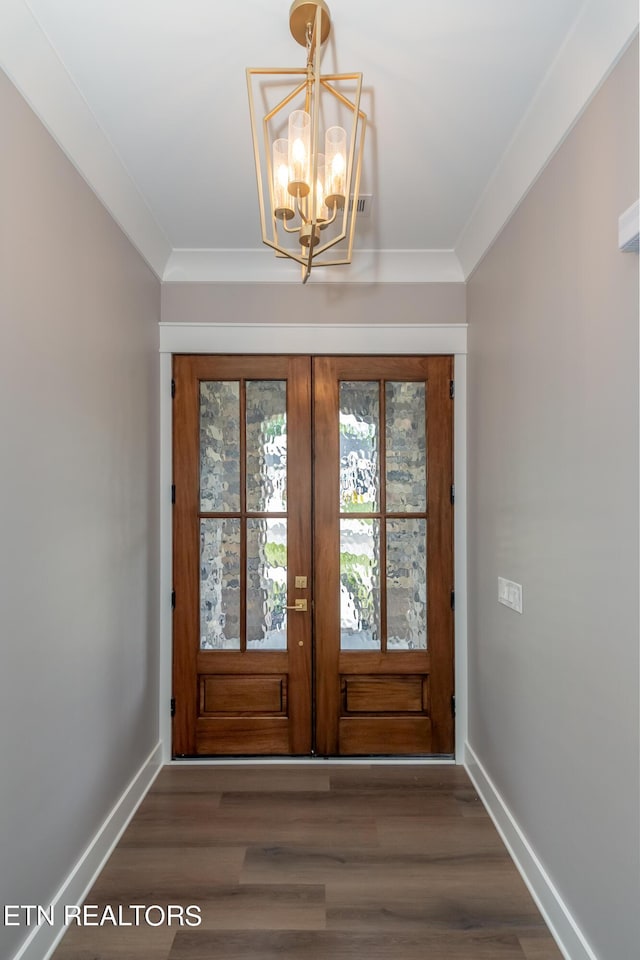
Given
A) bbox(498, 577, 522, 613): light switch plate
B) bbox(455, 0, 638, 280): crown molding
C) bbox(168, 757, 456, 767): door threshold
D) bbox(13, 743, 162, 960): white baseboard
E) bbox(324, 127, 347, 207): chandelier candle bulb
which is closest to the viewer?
bbox(455, 0, 638, 280): crown molding

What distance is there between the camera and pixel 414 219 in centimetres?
262

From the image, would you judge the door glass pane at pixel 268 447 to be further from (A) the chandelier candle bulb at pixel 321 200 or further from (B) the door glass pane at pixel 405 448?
(A) the chandelier candle bulb at pixel 321 200

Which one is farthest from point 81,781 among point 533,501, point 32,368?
point 533,501

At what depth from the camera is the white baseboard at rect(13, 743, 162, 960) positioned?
1.67 meters

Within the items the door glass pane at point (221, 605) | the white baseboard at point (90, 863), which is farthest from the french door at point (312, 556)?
the white baseboard at point (90, 863)

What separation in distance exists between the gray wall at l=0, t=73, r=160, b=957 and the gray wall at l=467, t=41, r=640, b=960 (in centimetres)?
158

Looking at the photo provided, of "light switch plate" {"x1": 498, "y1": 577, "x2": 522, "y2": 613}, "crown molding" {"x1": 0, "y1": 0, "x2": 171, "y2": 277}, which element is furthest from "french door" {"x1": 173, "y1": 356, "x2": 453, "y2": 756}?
"crown molding" {"x1": 0, "y1": 0, "x2": 171, "y2": 277}

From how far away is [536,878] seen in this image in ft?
6.44

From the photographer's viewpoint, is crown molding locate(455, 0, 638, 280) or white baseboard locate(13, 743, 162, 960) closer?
crown molding locate(455, 0, 638, 280)

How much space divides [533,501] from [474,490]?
2.65 feet

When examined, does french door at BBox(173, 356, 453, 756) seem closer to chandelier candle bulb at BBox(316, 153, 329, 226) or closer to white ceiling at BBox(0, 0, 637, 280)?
white ceiling at BBox(0, 0, 637, 280)

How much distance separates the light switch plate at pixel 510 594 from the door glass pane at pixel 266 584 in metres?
1.13

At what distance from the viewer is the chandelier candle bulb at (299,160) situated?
57.1 inches

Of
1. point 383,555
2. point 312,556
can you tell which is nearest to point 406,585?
point 383,555
